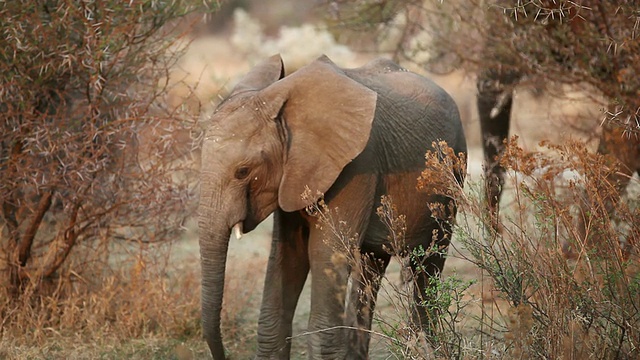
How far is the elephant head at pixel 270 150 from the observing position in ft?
18.6

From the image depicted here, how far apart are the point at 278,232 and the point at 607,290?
79.2 inches

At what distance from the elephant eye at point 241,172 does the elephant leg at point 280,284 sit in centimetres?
72

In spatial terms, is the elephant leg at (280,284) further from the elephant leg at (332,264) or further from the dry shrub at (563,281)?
the dry shrub at (563,281)

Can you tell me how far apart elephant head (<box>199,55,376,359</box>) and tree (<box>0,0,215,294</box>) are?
4.80 feet

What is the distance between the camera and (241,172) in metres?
5.70

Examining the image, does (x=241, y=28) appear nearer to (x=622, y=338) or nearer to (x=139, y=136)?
(x=139, y=136)

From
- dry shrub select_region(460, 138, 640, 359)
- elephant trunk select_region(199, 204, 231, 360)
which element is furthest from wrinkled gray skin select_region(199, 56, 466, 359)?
dry shrub select_region(460, 138, 640, 359)

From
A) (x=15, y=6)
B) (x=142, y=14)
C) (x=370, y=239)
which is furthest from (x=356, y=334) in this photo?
(x=15, y=6)

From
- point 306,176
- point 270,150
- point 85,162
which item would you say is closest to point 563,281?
point 306,176

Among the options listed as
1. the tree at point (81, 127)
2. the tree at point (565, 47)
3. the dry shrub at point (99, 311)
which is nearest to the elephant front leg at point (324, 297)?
the dry shrub at point (99, 311)

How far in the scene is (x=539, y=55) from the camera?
28.0 feet

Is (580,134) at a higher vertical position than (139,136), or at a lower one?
higher

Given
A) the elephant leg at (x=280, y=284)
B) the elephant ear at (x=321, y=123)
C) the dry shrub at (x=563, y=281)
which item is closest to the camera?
the dry shrub at (x=563, y=281)

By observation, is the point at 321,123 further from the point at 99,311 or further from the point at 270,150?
the point at 99,311
